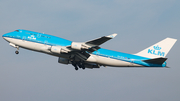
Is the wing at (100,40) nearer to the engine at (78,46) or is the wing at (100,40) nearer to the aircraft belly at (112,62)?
the engine at (78,46)

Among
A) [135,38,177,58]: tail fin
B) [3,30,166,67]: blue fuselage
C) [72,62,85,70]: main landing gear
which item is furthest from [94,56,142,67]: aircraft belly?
[72,62,85,70]: main landing gear

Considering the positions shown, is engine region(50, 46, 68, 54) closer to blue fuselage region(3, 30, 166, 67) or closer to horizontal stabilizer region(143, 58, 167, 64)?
blue fuselage region(3, 30, 166, 67)

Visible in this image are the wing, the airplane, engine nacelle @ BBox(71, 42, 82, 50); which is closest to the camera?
the wing

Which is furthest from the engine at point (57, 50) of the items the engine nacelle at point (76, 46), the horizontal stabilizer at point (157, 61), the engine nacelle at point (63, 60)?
the horizontal stabilizer at point (157, 61)

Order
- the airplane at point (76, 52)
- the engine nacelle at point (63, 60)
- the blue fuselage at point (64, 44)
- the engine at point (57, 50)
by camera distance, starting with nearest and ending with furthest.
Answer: the engine at point (57, 50) → the airplane at point (76, 52) → the blue fuselage at point (64, 44) → the engine nacelle at point (63, 60)

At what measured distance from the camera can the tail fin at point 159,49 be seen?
44344 mm

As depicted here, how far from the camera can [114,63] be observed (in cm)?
4172

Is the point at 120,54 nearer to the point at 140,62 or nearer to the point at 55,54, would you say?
the point at 140,62

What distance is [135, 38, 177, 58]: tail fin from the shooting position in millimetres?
44344

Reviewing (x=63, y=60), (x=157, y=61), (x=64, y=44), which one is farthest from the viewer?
(x=63, y=60)

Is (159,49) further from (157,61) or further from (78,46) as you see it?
(78,46)

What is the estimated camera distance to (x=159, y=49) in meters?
44.7

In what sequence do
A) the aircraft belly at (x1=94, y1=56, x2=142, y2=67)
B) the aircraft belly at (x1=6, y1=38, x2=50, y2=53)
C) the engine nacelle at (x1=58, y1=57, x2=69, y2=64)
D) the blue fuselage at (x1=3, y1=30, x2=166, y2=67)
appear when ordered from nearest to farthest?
the aircraft belly at (x1=6, y1=38, x2=50, y2=53) < the blue fuselage at (x1=3, y1=30, x2=166, y2=67) < the aircraft belly at (x1=94, y1=56, x2=142, y2=67) < the engine nacelle at (x1=58, y1=57, x2=69, y2=64)

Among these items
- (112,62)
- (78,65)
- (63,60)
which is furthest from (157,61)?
(63,60)
